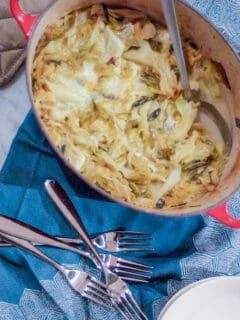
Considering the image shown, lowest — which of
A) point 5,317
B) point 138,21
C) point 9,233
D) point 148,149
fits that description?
point 5,317

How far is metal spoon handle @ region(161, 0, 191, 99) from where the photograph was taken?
0.80 meters

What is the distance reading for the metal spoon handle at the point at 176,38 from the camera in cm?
80

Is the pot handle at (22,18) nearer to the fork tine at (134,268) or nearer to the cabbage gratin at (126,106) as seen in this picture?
the cabbage gratin at (126,106)

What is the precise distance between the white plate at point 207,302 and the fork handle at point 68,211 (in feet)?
0.36

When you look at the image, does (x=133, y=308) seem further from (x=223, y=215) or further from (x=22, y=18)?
(x=22, y=18)

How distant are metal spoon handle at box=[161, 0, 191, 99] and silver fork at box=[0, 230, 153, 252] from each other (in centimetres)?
20

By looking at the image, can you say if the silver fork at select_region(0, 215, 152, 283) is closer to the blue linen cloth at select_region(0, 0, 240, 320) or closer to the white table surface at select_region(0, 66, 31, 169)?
the blue linen cloth at select_region(0, 0, 240, 320)

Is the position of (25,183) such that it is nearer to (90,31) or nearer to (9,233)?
(9,233)

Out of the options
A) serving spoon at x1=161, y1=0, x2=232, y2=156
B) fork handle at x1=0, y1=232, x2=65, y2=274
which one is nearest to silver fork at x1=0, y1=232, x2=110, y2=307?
fork handle at x1=0, y1=232, x2=65, y2=274

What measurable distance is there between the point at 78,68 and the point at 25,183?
17 centimetres

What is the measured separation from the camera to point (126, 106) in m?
0.88

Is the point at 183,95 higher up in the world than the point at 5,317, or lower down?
higher up

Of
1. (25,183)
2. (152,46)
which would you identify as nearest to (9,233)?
(25,183)

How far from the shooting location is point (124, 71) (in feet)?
2.90
